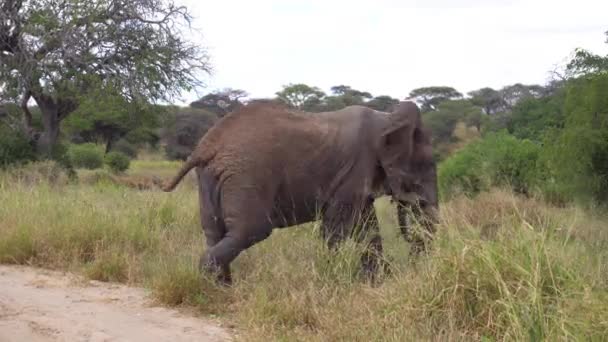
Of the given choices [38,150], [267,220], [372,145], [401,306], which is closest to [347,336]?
[401,306]

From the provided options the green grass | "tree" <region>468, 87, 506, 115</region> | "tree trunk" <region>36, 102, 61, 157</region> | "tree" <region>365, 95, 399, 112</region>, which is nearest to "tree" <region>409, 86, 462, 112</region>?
"tree" <region>468, 87, 506, 115</region>

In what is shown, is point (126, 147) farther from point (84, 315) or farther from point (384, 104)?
point (84, 315)

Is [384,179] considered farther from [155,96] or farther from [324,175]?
[155,96]

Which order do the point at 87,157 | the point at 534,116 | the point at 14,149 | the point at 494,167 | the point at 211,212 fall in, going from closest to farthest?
the point at 211,212 < the point at 494,167 < the point at 14,149 < the point at 534,116 < the point at 87,157

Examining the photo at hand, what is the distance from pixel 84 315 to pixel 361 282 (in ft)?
6.92

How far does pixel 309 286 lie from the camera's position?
225 inches

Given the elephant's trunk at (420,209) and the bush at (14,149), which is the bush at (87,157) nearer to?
the bush at (14,149)

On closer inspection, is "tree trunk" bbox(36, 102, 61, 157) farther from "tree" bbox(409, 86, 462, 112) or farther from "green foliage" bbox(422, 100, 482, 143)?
"tree" bbox(409, 86, 462, 112)

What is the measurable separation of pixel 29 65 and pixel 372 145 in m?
15.8

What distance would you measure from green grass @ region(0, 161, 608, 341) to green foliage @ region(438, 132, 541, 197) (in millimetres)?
6705

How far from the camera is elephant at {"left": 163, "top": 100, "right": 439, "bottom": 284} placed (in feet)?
21.5

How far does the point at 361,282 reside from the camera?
5957mm

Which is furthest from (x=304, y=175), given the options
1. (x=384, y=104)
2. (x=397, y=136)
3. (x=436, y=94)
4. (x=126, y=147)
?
(x=436, y=94)

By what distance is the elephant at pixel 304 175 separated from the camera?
6.55 m
